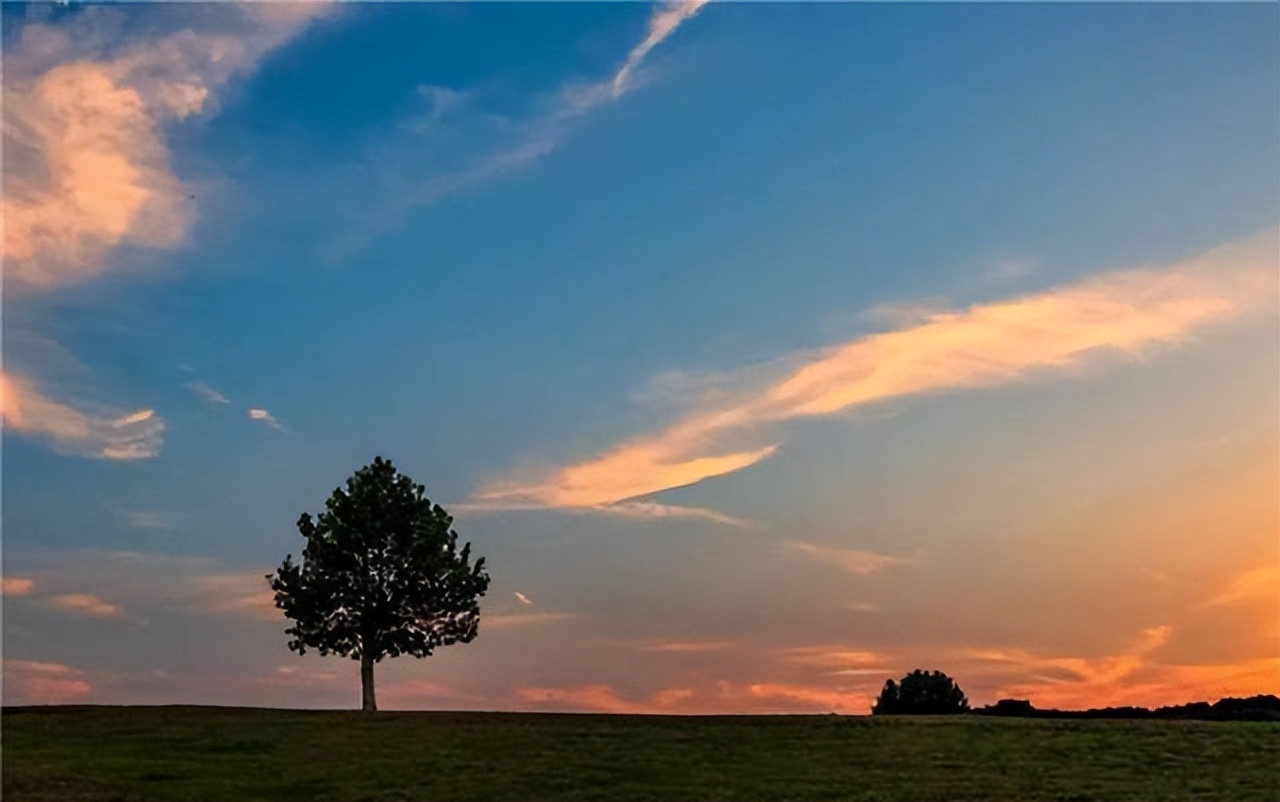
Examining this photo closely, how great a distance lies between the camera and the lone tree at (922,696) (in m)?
115

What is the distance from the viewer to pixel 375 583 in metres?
77.6

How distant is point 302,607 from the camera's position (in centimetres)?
7694

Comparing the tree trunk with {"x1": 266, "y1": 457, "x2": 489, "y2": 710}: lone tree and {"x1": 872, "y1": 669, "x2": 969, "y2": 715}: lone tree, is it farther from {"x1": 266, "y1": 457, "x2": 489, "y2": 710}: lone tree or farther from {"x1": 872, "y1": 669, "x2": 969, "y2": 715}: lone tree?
{"x1": 872, "y1": 669, "x2": 969, "y2": 715}: lone tree

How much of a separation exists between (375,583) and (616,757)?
30.1 metres

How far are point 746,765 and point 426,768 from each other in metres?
11.9

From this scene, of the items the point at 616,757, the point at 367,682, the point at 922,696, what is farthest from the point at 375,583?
the point at 922,696

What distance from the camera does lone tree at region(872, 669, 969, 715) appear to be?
11475 cm

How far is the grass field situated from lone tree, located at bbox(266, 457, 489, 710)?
1249 cm

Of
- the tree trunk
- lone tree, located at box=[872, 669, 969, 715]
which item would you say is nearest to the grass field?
the tree trunk

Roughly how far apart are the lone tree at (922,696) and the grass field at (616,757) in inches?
2074

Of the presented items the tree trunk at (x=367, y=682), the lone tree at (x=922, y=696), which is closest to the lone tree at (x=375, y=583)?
the tree trunk at (x=367, y=682)

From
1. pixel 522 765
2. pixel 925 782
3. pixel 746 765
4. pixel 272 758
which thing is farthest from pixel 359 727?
pixel 925 782

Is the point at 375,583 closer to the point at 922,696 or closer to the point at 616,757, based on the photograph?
the point at 616,757

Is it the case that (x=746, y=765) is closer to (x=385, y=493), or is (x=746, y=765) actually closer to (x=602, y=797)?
(x=602, y=797)
